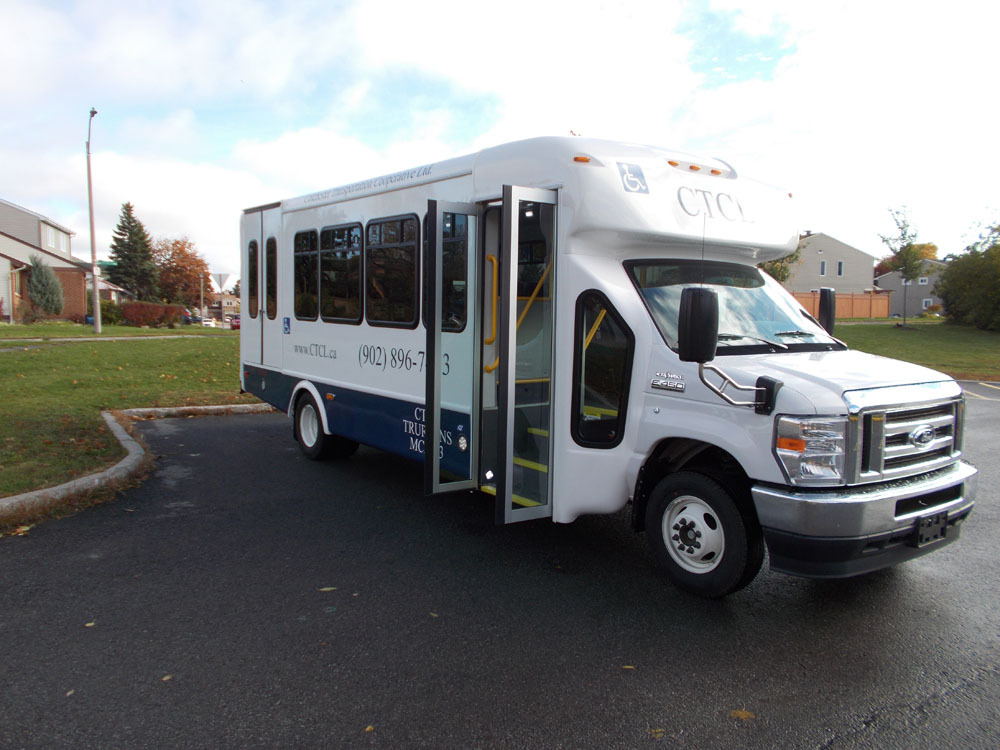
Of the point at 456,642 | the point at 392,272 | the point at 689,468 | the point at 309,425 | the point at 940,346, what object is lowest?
the point at 456,642

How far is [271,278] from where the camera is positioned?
344 inches

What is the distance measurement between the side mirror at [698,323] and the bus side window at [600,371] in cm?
70

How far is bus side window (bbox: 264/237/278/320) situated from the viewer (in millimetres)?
8641

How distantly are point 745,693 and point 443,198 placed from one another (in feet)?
13.5

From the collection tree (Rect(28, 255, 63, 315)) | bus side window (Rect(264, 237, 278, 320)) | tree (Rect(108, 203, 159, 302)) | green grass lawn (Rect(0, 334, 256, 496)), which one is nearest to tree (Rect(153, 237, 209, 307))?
tree (Rect(108, 203, 159, 302))

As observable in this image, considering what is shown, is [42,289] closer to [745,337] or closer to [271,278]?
[271,278]

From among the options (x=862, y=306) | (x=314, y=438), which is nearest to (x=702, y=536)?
(x=314, y=438)

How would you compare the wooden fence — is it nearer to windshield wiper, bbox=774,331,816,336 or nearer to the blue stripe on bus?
the blue stripe on bus

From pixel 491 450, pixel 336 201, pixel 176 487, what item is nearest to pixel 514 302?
pixel 491 450

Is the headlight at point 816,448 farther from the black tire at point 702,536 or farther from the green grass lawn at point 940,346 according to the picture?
the green grass lawn at point 940,346

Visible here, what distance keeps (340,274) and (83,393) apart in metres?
6.65

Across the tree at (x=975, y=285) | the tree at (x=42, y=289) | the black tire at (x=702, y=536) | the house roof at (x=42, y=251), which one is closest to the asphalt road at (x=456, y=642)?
the black tire at (x=702, y=536)

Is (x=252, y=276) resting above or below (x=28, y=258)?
below

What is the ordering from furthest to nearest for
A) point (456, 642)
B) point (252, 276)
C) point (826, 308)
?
point (252, 276), point (826, 308), point (456, 642)
